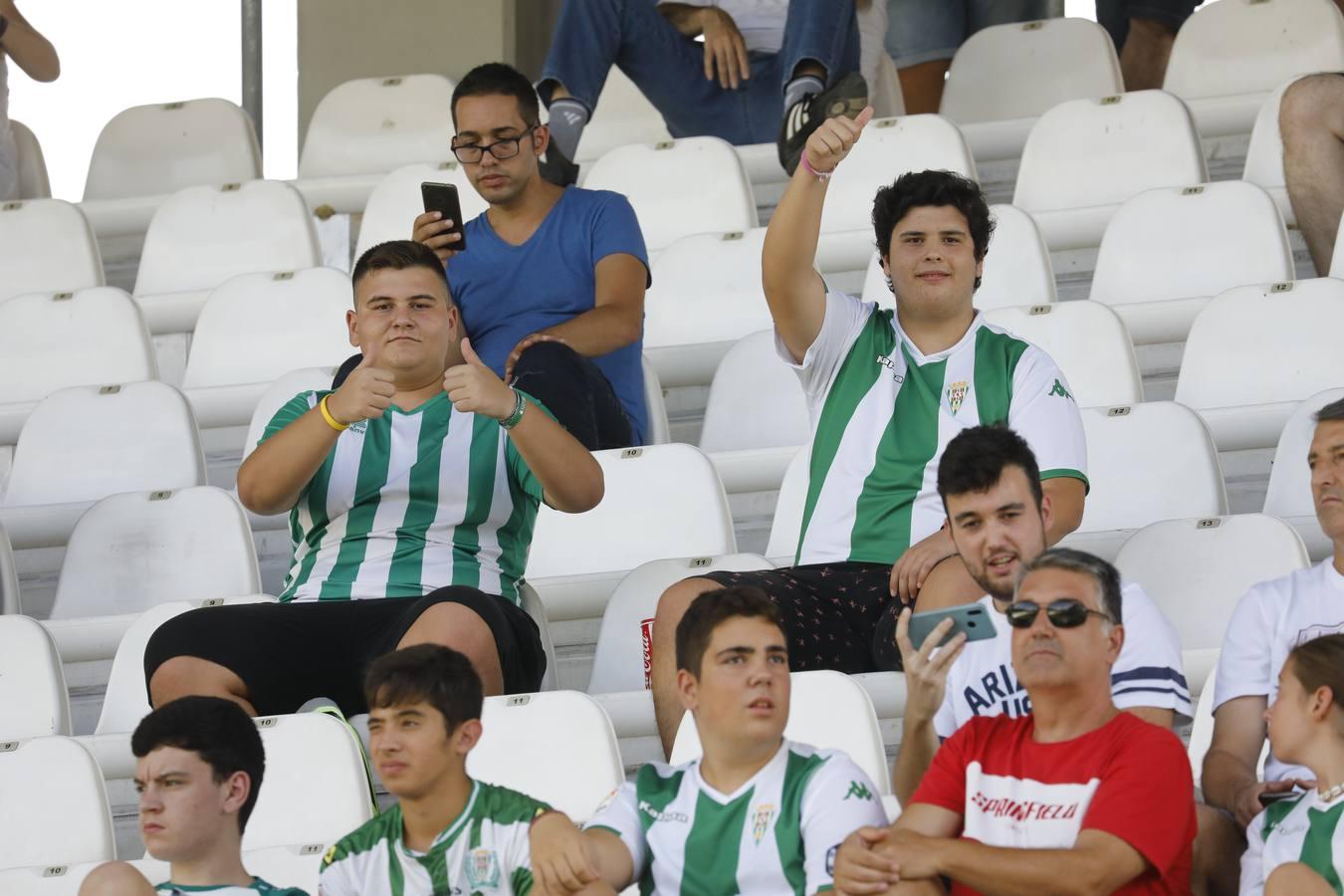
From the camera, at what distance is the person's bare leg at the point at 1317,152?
4242mm

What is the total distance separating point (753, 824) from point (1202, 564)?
104cm

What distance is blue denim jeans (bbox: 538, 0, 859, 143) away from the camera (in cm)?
461

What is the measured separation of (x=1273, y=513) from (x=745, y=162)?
6.41ft

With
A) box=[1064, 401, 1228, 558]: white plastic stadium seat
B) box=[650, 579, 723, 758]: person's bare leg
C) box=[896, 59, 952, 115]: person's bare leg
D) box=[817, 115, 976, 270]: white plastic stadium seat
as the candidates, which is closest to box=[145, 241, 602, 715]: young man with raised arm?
box=[650, 579, 723, 758]: person's bare leg

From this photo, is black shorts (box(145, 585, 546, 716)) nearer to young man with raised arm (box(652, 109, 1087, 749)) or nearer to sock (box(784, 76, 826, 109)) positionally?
young man with raised arm (box(652, 109, 1087, 749))

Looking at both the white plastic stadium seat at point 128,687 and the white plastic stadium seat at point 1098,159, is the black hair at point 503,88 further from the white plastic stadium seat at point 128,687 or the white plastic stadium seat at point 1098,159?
the white plastic stadium seat at point 1098,159

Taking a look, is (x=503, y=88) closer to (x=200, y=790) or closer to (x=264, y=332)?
(x=264, y=332)

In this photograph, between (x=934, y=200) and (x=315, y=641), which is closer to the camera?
(x=315, y=641)

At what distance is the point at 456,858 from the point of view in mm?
2445

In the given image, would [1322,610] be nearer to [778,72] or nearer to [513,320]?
[513,320]

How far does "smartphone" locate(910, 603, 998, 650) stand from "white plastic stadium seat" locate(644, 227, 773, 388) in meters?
1.91

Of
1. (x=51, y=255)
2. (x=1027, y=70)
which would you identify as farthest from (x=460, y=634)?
(x=1027, y=70)

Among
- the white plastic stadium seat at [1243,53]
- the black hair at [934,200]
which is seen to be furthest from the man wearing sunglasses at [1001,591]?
the white plastic stadium seat at [1243,53]

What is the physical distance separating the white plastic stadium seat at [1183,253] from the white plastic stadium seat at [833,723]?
161 centimetres
